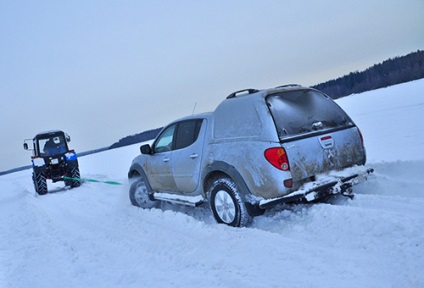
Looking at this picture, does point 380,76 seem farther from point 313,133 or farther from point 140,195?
point 313,133

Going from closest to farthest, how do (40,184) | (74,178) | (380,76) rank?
(40,184) → (74,178) → (380,76)

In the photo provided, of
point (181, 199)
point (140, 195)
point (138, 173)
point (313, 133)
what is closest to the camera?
point (313, 133)

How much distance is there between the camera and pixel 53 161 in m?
12.9

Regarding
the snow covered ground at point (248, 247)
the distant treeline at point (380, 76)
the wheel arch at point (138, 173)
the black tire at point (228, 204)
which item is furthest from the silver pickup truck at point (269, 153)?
the distant treeline at point (380, 76)

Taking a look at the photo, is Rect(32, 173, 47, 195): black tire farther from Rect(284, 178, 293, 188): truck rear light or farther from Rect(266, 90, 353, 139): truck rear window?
Rect(284, 178, 293, 188): truck rear light

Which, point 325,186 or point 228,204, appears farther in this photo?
point 228,204

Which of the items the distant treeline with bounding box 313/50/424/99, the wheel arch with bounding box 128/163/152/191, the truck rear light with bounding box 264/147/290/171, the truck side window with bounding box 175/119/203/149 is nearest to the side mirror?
the wheel arch with bounding box 128/163/152/191

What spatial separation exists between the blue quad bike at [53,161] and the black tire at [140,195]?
19.6 ft

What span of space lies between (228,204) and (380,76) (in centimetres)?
8942

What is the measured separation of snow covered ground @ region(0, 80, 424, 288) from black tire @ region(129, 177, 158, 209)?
2.55ft

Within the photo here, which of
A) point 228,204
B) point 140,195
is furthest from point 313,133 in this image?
point 140,195

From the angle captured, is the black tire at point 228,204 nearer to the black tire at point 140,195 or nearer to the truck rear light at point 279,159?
the truck rear light at point 279,159

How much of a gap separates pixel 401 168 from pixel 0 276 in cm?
673

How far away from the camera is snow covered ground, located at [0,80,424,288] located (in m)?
3.18
